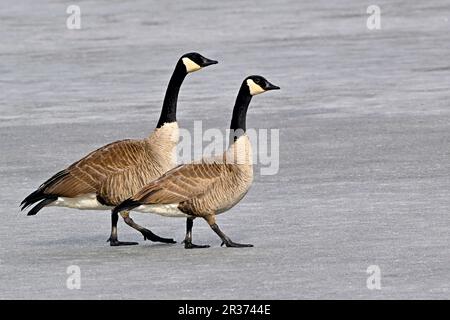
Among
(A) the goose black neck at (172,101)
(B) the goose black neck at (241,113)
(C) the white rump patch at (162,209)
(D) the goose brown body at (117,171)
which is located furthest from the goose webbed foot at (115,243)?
(B) the goose black neck at (241,113)

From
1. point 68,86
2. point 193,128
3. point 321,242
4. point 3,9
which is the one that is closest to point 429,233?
point 321,242

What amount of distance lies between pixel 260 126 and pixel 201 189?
532 cm

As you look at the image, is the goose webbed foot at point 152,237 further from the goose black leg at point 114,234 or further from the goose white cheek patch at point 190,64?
the goose white cheek patch at point 190,64

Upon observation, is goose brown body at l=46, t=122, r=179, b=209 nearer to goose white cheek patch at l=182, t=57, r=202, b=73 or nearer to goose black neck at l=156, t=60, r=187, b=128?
goose black neck at l=156, t=60, r=187, b=128

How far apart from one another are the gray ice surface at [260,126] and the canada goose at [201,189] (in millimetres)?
283

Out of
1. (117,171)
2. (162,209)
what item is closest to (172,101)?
(117,171)

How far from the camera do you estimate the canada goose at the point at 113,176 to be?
8.55 metres

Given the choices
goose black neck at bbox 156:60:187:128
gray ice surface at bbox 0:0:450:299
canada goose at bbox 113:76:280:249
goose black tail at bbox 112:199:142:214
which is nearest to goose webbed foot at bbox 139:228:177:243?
gray ice surface at bbox 0:0:450:299

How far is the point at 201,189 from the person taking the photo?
328 inches

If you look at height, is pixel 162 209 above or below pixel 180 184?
below

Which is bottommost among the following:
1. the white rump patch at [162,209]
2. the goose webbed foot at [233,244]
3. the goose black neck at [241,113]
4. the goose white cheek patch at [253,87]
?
the goose webbed foot at [233,244]

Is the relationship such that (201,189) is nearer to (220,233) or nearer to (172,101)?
(220,233)

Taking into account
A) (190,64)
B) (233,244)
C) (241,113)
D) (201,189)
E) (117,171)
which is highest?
(190,64)

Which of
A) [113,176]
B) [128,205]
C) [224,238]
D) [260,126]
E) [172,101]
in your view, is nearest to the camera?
[128,205]
